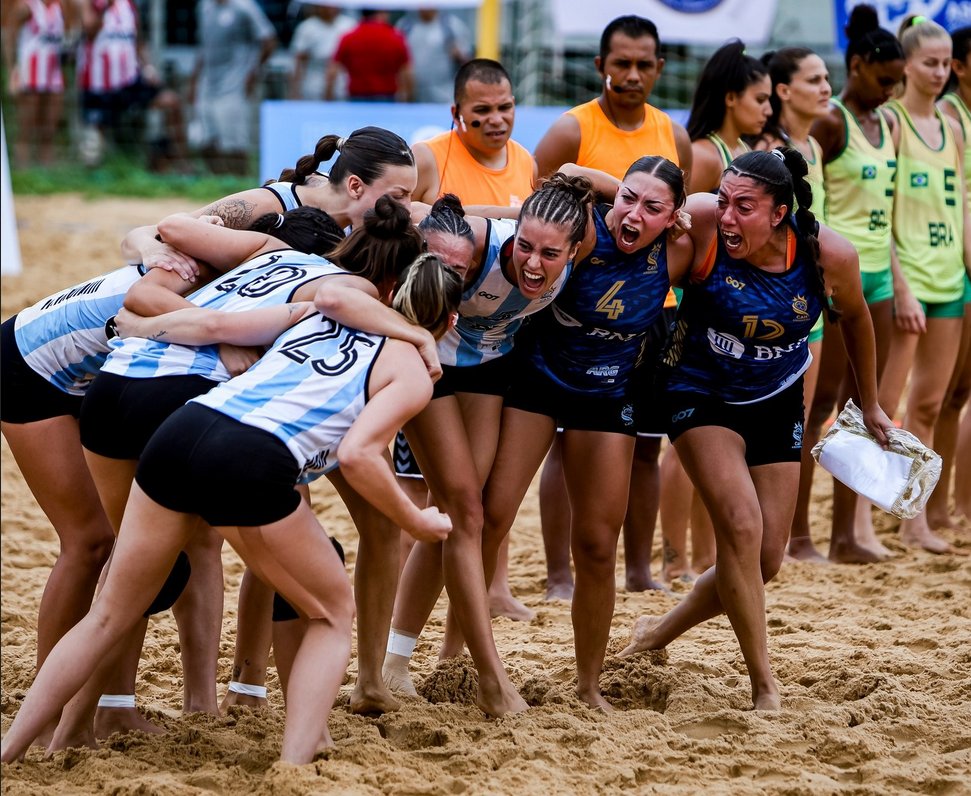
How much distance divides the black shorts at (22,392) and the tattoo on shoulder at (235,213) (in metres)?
0.75

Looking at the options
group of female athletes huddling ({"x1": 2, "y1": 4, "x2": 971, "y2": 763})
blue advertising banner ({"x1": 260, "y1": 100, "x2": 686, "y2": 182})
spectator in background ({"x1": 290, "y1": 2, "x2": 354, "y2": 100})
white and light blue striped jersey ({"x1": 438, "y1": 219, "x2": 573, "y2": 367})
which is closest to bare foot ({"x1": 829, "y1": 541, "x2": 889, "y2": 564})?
group of female athletes huddling ({"x1": 2, "y1": 4, "x2": 971, "y2": 763})

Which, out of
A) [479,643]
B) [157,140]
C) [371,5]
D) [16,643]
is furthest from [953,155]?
[157,140]

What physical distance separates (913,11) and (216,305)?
6286mm

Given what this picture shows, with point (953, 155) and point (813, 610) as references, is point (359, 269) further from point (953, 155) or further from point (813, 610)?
point (953, 155)

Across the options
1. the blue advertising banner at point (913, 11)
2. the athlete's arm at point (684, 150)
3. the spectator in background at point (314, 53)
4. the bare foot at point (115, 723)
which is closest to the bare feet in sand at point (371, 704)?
the bare foot at point (115, 723)

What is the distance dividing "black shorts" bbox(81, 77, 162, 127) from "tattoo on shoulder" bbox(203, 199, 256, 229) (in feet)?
32.0

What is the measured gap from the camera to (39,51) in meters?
12.9

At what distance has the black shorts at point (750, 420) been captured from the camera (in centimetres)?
440

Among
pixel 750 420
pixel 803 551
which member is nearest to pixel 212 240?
pixel 750 420

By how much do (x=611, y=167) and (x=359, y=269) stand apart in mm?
2107

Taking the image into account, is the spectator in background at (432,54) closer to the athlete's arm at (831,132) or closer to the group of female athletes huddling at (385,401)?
the athlete's arm at (831,132)

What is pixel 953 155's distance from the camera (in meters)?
6.61

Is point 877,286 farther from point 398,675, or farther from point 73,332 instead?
point 73,332

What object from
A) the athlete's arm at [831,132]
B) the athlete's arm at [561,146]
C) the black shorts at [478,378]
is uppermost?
the athlete's arm at [831,132]
